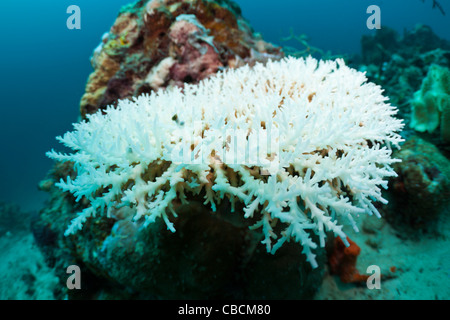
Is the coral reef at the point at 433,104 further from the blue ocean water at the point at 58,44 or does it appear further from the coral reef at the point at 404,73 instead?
the blue ocean water at the point at 58,44

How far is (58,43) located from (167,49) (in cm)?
11753

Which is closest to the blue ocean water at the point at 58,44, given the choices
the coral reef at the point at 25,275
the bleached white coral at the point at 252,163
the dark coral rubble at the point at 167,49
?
the coral reef at the point at 25,275

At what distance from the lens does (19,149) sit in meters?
57.7

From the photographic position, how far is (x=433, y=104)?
347 centimetres

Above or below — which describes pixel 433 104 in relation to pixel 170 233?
above

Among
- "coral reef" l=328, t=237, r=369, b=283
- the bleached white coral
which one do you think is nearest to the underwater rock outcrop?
"coral reef" l=328, t=237, r=369, b=283

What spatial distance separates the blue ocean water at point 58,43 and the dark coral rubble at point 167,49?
52749mm

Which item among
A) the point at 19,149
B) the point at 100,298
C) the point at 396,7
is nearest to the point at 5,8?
the point at 19,149

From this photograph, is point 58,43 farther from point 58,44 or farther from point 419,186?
point 419,186

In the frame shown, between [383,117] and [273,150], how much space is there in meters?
1.43

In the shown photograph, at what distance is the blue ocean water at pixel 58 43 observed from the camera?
63747 mm

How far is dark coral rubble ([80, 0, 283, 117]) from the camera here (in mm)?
3971

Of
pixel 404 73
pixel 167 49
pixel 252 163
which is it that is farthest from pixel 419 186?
pixel 404 73

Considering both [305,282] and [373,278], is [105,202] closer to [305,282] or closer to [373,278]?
[305,282]
